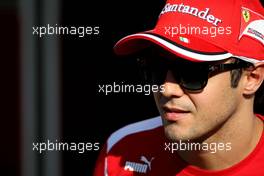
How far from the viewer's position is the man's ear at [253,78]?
2551 millimetres

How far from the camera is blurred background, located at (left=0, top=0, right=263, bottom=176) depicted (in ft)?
12.4

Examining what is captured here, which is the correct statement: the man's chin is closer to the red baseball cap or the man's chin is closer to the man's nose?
the man's nose

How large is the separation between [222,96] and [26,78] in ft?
5.31

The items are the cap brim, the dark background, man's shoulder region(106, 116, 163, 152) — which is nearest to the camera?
the cap brim

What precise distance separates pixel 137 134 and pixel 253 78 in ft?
1.71

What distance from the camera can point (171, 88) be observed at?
250 cm

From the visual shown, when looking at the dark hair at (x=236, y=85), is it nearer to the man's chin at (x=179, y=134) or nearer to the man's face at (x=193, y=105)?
the man's face at (x=193, y=105)

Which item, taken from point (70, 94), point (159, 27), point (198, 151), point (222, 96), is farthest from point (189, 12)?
point (70, 94)

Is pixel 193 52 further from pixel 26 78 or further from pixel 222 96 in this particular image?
pixel 26 78

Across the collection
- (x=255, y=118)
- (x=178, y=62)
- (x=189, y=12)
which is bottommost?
(x=255, y=118)

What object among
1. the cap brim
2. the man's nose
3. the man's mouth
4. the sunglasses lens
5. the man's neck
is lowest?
the man's neck

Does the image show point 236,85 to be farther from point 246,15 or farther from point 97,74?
point 97,74

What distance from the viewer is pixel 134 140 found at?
2.83 metres

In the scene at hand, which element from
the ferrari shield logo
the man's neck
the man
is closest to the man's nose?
the man
